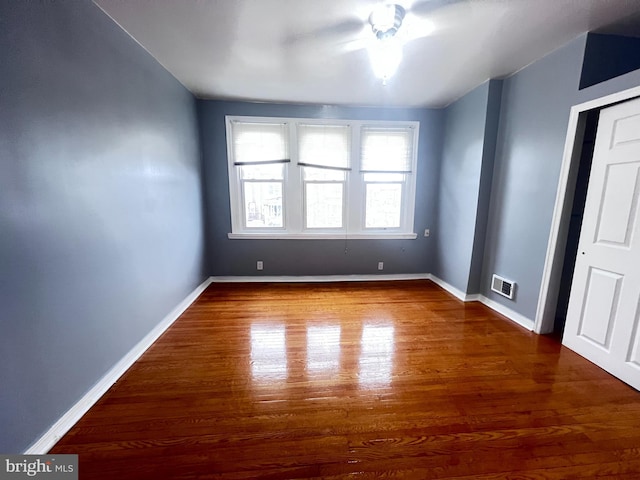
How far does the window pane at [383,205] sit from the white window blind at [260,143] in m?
1.34

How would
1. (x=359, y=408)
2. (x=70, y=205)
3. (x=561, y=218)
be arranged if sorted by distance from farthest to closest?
(x=561, y=218) < (x=359, y=408) < (x=70, y=205)

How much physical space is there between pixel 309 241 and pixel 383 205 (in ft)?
4.07

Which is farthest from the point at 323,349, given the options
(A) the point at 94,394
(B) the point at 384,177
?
(B) the point at 384,177

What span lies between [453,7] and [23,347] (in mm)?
3035

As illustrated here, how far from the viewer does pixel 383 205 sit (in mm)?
3805

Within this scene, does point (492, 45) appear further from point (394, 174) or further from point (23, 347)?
point (23, 347)

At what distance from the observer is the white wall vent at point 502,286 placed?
268cm

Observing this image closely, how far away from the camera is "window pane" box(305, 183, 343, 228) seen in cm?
369

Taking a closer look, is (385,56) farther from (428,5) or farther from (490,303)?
(490,303)

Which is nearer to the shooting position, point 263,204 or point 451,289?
point 451,289

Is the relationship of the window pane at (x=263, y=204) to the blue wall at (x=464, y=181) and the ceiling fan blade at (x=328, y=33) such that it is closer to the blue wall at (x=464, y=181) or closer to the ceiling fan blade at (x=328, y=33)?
the ceiling fan blade at (x=328, y=33)

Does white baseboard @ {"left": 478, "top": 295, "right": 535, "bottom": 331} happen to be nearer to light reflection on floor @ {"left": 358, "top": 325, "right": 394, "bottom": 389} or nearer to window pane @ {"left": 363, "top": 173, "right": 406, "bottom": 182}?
light reflection on floor @ {"left": 358, "top": 325, "right": 394, "bottom": 389}

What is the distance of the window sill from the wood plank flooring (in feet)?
4.65

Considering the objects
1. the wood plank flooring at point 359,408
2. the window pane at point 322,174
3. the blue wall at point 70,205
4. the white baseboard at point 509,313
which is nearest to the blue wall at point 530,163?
the white baseboard at point 509,313
